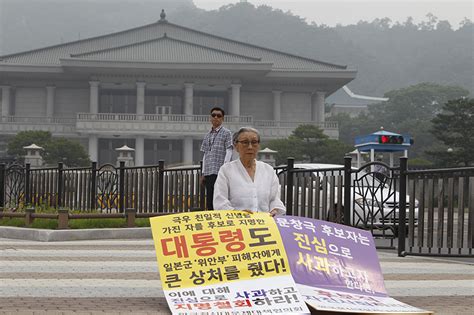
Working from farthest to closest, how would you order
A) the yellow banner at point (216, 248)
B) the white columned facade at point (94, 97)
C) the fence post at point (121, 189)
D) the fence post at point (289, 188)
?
the white columned facade at point (94, 97) → the fence post at point (121, 189) → the fence post at point (289, 188) → the yellow banner at point (216, 248)

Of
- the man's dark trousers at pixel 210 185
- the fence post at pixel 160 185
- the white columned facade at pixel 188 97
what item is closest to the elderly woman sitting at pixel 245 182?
the man's dark trousers at pixel 210 185

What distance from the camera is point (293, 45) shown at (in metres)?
142

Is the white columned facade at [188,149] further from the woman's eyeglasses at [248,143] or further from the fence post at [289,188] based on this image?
the woman's eyeglasses at [248,143]

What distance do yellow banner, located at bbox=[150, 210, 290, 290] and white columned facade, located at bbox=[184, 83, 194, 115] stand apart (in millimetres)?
54406

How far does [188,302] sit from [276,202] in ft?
4.39

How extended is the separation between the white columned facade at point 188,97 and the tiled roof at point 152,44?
2281mm

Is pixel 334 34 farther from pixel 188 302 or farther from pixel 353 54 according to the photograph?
pixel 188 302

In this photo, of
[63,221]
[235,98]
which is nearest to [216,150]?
[63,221]

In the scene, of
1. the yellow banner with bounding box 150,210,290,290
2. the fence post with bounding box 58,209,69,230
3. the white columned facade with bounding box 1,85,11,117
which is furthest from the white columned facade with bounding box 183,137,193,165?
the yellow banner with bounding box 150,210,290,290

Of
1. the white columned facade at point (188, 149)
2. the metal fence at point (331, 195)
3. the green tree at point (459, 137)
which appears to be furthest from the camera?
the white columned facade at point (188, 149)

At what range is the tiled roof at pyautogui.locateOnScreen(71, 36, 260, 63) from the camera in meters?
57.8

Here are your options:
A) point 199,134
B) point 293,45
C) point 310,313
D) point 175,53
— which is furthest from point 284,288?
point 293,45

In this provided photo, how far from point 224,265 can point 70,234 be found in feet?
21.8

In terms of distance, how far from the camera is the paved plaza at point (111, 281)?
5328 millimetres
